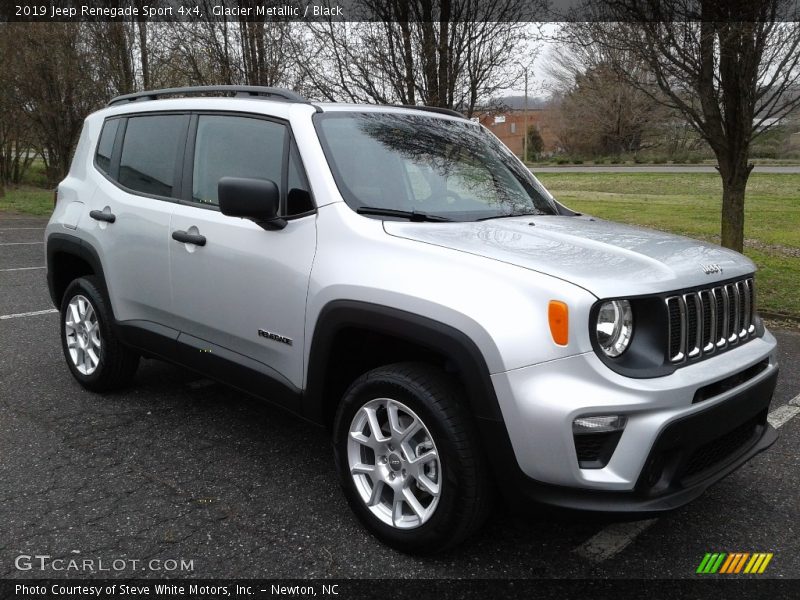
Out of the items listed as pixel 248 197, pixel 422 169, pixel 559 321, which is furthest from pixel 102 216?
pixel 559 321

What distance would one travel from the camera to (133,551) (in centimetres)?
291

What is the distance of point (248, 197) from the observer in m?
3.12

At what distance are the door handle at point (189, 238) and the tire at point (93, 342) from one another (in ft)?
3.25

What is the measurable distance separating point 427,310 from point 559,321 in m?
0.50

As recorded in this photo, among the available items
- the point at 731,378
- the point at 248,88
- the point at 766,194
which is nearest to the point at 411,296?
the point at 731,378

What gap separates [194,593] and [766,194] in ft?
76.2

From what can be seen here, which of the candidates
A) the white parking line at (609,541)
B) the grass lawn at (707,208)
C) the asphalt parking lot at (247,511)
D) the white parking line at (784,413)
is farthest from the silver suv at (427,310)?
the grass lawn at (707,208)

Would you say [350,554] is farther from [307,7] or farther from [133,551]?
[307,7]

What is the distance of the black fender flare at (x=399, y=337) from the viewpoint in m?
2.54

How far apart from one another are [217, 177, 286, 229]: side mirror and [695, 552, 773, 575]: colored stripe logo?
7.61 feet

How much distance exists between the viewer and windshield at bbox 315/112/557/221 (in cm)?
338

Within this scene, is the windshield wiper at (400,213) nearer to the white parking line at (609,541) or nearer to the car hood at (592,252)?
the car hood at (592,252)

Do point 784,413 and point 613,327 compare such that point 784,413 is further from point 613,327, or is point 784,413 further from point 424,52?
point 424,52

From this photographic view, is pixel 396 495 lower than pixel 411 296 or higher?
lower
